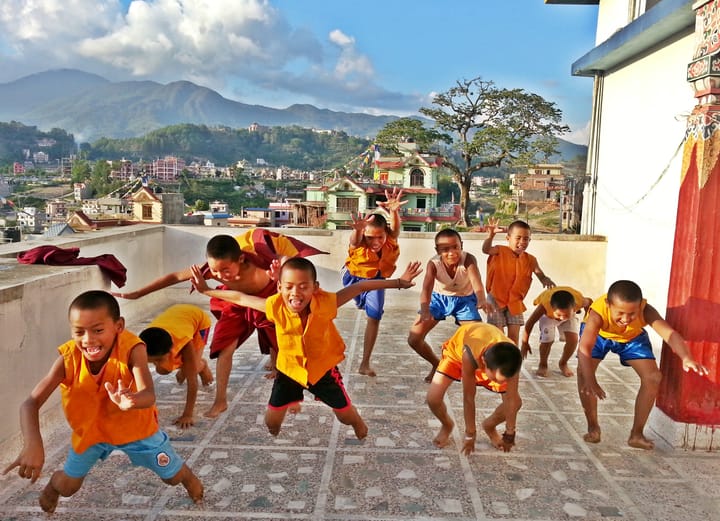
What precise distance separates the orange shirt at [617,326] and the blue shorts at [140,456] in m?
2.60

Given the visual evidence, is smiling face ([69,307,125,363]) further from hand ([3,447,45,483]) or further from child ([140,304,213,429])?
child ([140,304,213,429])

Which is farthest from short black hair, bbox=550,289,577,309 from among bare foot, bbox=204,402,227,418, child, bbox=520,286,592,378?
bare foot, bbox=204,402,227,418

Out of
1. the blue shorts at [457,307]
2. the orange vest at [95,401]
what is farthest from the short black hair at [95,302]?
the blue shorts at [457,307]

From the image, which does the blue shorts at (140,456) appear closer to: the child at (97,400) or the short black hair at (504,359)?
the child at (97,400)

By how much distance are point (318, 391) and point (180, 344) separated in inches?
40.7

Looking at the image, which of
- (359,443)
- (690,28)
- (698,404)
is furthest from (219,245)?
(690,28)

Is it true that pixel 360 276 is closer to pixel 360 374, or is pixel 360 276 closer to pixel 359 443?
pixel 360 374

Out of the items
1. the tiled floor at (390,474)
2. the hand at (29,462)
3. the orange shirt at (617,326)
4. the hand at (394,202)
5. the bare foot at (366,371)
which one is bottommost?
the tiled floor at (390,474)

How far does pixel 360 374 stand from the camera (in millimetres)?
4898

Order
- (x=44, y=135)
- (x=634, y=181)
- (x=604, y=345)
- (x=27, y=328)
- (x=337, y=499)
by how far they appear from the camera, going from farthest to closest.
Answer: (x=44, y=135) < (x=634, y=181) < (x=604, y=345) < (x=27, y=328) < (x=337, y=499)

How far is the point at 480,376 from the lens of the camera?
3408mm

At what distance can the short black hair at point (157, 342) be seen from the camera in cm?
357

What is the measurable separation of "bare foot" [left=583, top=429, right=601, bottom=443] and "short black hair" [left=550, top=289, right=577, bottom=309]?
1191 mm

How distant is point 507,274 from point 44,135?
65.3 metres
